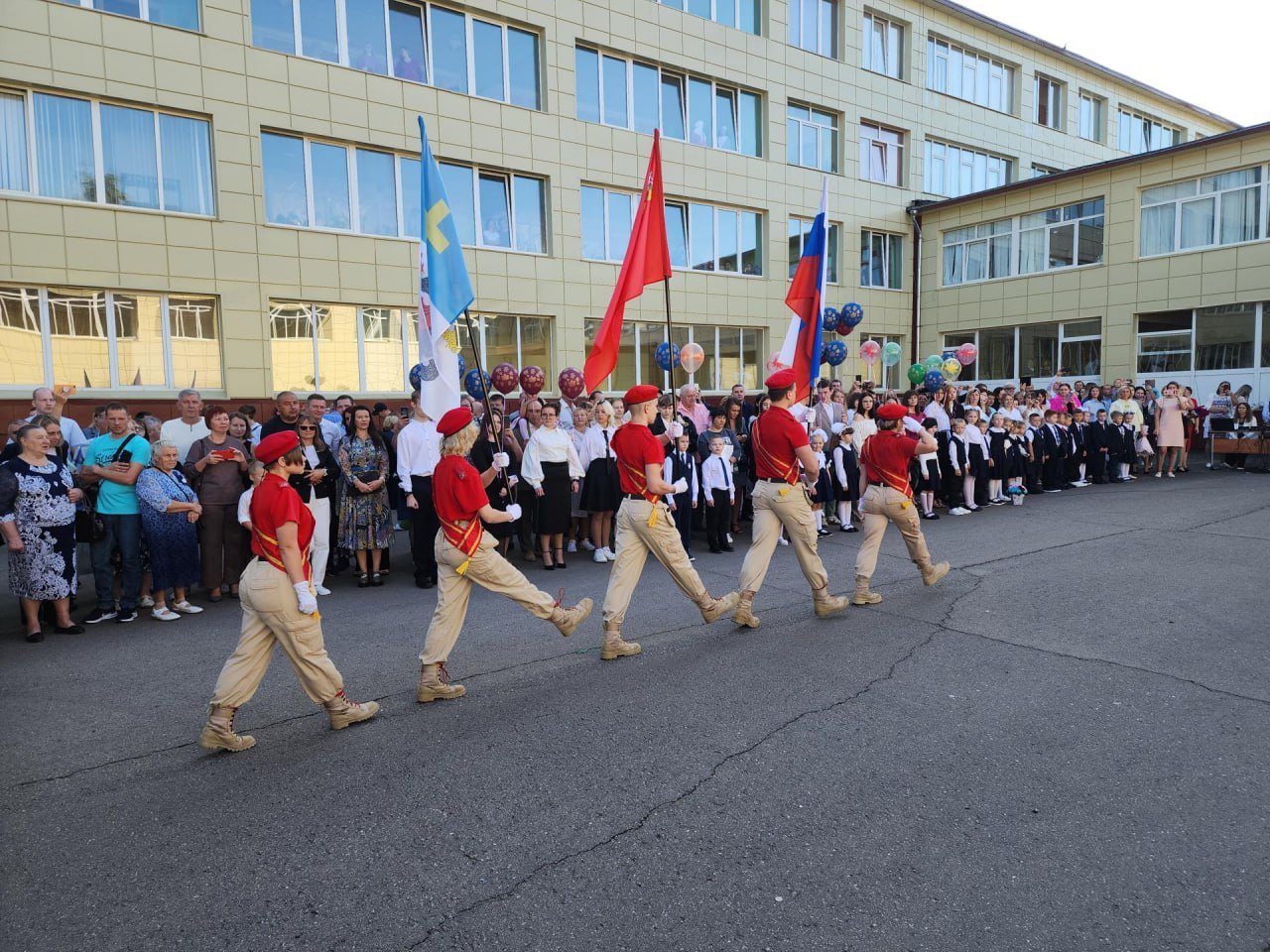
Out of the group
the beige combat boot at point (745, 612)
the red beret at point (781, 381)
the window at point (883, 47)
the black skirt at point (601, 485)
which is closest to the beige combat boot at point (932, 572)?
the beige combat boot at point (745, 612)

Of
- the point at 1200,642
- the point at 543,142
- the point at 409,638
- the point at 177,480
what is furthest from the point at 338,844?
the point at 543,142

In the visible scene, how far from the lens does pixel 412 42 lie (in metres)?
16.9

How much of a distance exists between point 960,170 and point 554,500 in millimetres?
24675

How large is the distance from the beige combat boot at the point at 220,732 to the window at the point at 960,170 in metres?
27.8

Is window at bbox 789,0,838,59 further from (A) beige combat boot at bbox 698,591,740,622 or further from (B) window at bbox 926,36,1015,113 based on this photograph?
(A) beige combat boot at bbox 698,591,740,622

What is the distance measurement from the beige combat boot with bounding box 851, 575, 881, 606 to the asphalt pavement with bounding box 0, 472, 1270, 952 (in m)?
0.34

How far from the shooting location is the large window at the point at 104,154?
43.2ft

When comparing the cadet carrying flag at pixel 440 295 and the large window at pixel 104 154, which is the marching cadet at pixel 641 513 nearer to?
the cadet carrying flag at pixel 440 295

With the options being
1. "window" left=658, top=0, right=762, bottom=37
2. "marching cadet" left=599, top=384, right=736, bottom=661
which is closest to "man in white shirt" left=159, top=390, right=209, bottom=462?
"marching cadet" left=599, top=384, right=736, bottom=661

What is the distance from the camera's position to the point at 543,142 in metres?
18.4

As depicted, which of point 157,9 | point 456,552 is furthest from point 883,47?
point 456,552

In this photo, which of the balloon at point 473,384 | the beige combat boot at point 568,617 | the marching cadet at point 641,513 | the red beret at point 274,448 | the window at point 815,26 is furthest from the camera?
the window at point 815,26

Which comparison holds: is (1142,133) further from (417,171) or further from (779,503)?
(779,503)

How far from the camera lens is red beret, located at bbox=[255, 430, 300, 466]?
4.38m
